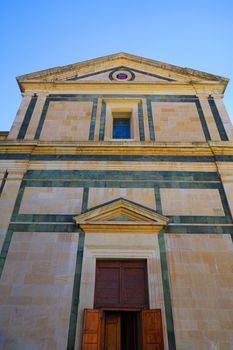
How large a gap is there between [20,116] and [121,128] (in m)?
4.35

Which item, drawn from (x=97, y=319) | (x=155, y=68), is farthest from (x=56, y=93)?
(x=97, y=319)

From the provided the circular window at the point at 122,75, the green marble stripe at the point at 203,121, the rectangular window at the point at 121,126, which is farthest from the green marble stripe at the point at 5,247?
the circular window at the point at 122,75

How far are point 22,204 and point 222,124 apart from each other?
8.46 meters

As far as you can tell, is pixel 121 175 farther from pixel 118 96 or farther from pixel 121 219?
pixel 118 96

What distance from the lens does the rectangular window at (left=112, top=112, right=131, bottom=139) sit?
12891 mm

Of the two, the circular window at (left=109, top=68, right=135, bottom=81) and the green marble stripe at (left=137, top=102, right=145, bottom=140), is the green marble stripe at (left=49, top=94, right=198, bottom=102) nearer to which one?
the green marble stripe at (left=137, top=102, right=145, bottom=140)

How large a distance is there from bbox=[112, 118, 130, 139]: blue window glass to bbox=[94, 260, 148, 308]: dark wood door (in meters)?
5.81

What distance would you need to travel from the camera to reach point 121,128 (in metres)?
13.3

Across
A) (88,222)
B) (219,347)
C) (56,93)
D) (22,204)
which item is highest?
(56,93)

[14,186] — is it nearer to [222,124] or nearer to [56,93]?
[56,93]

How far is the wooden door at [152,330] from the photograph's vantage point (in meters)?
7.25

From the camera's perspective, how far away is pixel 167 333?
296 inches

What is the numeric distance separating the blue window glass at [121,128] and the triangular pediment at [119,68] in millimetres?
2159

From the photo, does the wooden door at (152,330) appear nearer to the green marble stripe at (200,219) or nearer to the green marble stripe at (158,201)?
the green marble stripe at (200,219)
